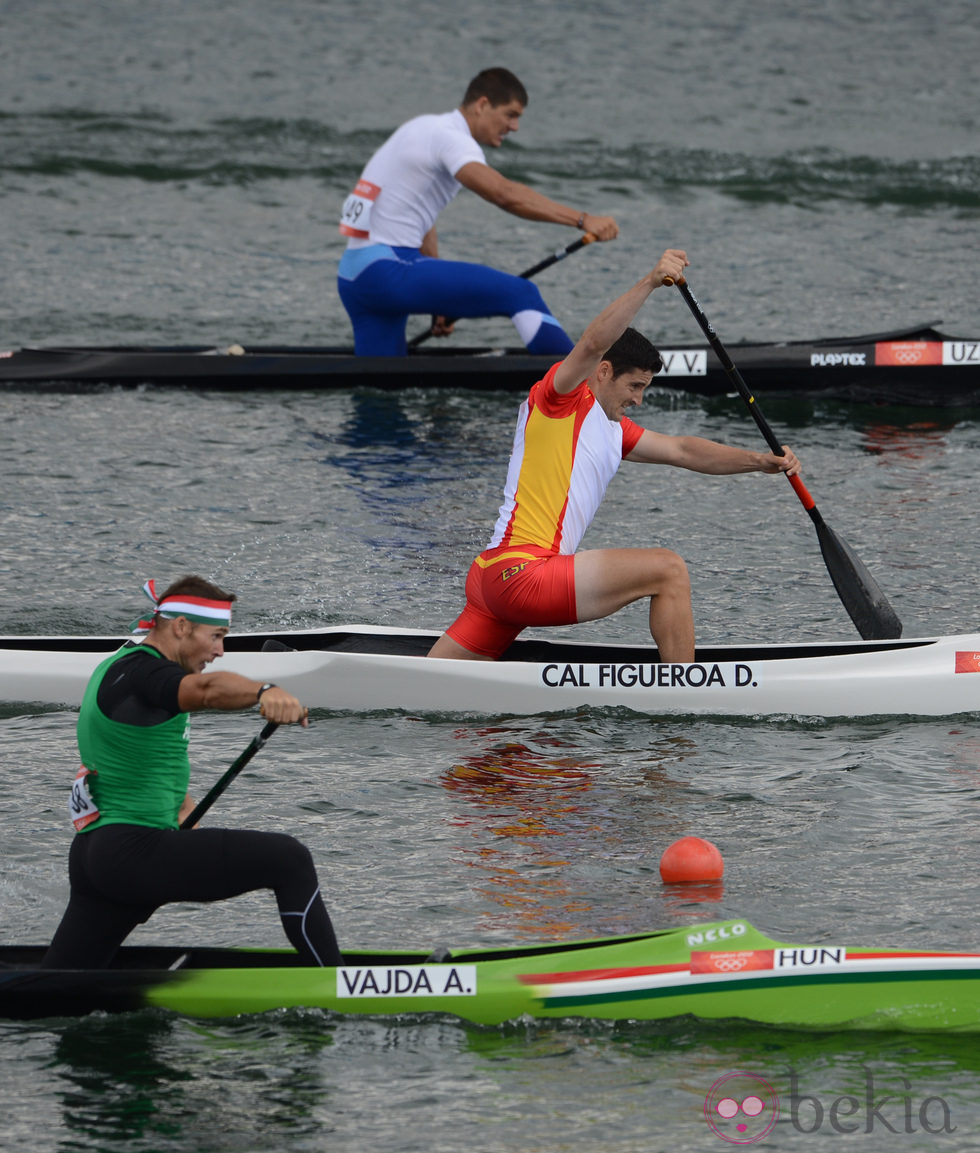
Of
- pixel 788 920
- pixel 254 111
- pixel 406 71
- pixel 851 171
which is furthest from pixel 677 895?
pixel 406 71

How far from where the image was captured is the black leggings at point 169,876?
5.70 m

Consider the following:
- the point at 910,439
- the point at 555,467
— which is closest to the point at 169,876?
the point at 555,467

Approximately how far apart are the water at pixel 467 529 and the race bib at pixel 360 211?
4.95ft

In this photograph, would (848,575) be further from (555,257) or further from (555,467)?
(555,257)

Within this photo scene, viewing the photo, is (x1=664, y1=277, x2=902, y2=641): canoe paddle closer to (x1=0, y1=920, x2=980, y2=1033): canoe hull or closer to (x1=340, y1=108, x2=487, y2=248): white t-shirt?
(x1=0, y1=920, x2=980, y2=1033): canoe hull

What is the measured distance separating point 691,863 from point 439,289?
695 cm

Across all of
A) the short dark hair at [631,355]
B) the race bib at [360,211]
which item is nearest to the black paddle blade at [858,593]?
the short dark hair at [631,355]

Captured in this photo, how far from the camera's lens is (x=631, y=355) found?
817cm

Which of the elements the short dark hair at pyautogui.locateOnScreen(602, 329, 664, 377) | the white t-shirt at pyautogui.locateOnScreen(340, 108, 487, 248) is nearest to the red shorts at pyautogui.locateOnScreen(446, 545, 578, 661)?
the short dark hair at pyautogui.locateOnScreen(602, 329, 664, 377)

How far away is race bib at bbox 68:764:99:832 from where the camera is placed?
5.73m

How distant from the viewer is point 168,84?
2666cm

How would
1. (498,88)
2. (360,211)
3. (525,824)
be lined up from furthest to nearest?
(360,211)
(498,88)
(525,824)

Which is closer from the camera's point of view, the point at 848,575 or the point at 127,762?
the point at 127,762

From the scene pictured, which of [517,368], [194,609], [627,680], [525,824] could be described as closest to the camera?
[194,609]
